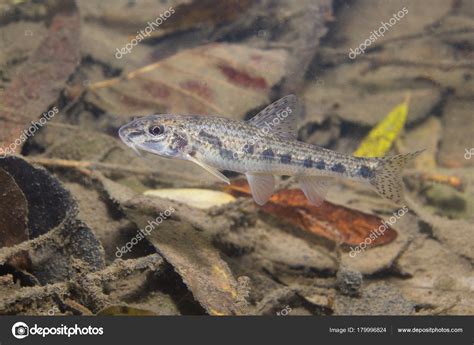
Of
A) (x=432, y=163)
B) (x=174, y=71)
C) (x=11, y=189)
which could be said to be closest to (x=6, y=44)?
(x=174, y=71)

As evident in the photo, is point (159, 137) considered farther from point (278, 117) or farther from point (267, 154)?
point (278, 117)

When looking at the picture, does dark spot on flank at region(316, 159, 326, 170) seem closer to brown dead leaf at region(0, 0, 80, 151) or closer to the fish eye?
the fish eye

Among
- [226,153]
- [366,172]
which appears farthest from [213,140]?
[366,172]

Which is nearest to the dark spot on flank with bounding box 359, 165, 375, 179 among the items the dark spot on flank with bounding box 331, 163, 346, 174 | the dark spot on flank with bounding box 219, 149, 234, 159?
the dark spot on flank with bounding box 331, 163, 346, 174

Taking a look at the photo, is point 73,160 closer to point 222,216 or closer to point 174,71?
point 222,216

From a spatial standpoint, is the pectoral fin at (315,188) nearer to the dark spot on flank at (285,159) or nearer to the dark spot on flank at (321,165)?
the dark spot on flank at (321,165)

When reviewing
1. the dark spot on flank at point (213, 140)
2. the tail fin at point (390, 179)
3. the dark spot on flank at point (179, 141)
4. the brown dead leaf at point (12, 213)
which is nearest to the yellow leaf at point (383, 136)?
the tail fin at point (390, 179)
